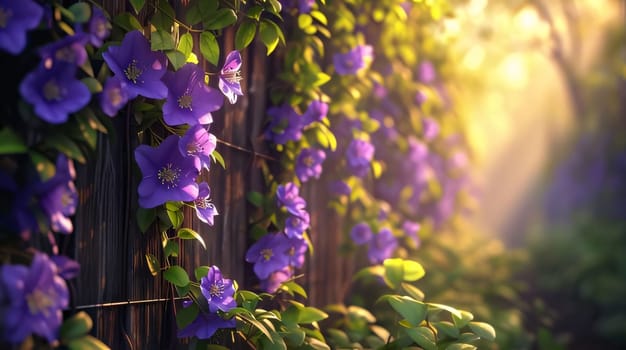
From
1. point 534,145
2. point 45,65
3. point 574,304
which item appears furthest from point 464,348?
point 534,145

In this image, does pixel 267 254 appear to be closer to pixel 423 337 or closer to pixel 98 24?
pixel 423 337

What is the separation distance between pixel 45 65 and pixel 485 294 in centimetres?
295

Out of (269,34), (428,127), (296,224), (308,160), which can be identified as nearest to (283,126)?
(308,160)

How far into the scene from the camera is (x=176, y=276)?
4.53 feet

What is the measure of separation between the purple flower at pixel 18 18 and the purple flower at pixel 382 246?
173cm

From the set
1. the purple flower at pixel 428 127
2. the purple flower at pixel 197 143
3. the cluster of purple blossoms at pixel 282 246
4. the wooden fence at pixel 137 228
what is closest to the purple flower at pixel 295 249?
the cluster of purple blossoms at pixel 282 246

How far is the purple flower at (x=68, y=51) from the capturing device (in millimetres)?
1017

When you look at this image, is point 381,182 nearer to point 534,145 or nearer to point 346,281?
point 346,281

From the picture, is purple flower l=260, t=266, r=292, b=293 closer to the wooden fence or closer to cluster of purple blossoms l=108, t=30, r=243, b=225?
the wooden fence

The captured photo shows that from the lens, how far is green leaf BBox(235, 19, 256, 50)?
153 centimetres

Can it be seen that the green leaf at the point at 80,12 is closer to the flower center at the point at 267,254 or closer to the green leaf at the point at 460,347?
the flower center at the point at 267,254

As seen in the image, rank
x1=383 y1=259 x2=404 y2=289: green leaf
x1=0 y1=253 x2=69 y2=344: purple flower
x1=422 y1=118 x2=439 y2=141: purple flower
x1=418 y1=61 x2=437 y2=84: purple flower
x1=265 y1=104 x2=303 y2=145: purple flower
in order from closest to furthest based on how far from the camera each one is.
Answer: x1=0 y1=253 x2=69 y2=344: purple flower < x1=383 y1=259 x2=404 y2=289: green leaf < x1=265 y1=104 x2=303 y2=145: purple flower < x1=422 y1=118 x2=439 y2=141: purple flower < x1=418 y1=61 x2=437 y2=84: purple flower

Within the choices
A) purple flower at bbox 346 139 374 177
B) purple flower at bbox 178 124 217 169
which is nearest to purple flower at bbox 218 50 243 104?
purple flower at bbox 178 124 217 169

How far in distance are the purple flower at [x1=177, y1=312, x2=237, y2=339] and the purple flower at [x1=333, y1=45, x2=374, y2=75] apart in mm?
1087
